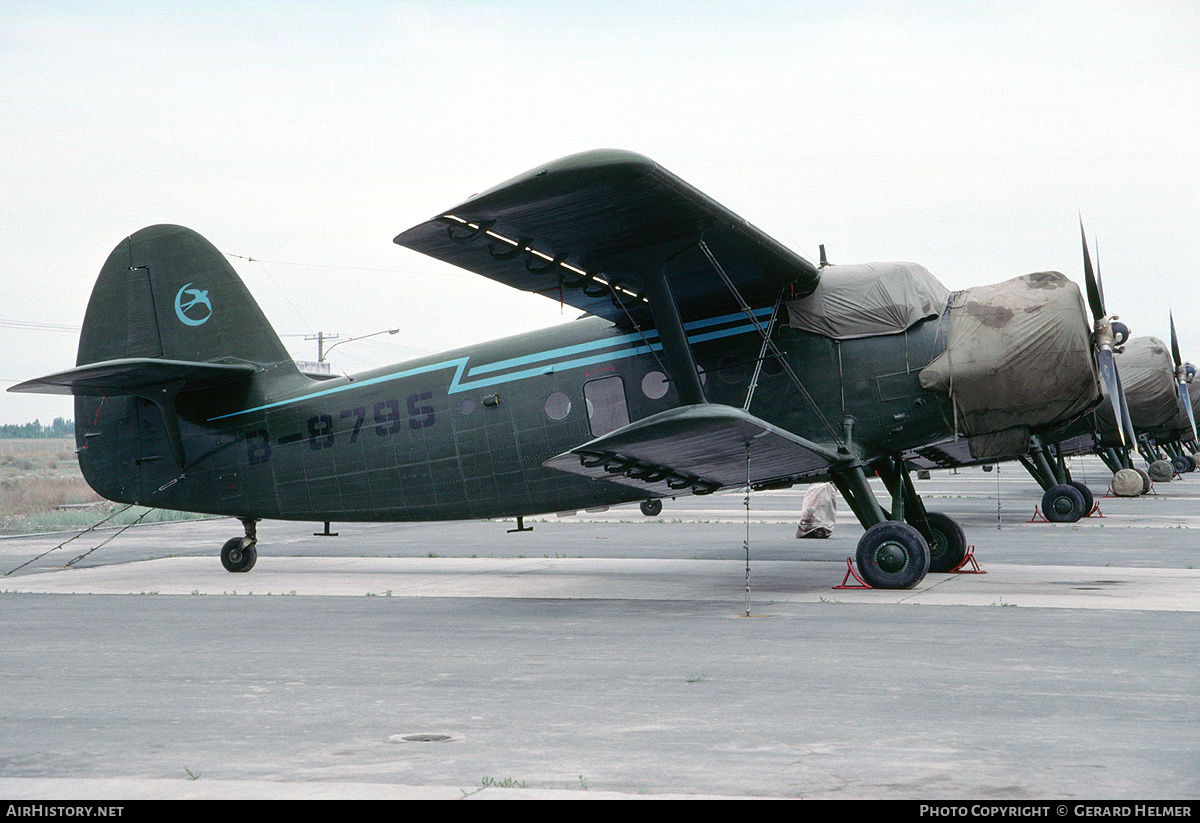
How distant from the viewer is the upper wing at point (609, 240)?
8906 mm

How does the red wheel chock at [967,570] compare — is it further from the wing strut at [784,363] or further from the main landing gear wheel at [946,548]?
the wing strut at [784,363]

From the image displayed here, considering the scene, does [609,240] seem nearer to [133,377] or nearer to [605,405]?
[605,405]

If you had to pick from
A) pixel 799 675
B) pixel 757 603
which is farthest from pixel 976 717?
pixel 757 603

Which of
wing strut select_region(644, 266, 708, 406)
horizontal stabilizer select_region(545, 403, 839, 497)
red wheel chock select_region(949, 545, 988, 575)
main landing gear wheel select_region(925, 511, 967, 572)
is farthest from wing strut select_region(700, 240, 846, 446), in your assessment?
red wheel chock select_region(949, 545, 988, 575)

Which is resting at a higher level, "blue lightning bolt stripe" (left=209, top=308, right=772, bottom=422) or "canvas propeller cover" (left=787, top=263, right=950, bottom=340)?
"canvas propeller cover" (left=787, top=263, right=950, bottom=340)

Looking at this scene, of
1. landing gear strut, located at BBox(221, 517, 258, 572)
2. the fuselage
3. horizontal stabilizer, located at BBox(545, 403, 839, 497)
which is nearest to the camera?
horizontal stabilizer, located at BBox(545, 403, 839, 497)

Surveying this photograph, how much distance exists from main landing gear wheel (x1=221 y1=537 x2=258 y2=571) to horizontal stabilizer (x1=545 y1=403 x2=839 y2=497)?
6.59 m

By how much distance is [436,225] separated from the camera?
31.3 feet

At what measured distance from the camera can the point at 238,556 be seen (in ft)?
52.1

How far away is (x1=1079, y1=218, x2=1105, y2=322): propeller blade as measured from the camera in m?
11.9

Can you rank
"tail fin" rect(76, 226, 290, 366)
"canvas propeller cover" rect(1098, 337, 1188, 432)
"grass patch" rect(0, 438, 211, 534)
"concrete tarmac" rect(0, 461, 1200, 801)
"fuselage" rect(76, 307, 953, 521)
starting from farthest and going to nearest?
1. "grass patch" rect(0, 438, 211, 534)
2. "canvas propeller cover" rect(1098, 337, 1188, 432)
3. "tail fin" rect(76, 226, 290, 366)
4. "fuselage" rect(76, 307, 953, 521)
5. "concrete tarmac" rect(0, 461, 1200, 801)

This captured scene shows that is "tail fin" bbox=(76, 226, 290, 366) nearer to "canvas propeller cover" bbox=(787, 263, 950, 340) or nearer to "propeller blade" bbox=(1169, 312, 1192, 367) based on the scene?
"canvas propeller cover" bbox=(787, 263, 950, 340)

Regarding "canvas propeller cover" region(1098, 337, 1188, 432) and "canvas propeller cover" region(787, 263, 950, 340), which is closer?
"canvas propeller cover" region(787, 263, 950, 340)

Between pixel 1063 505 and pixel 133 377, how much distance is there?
65.6 feet
